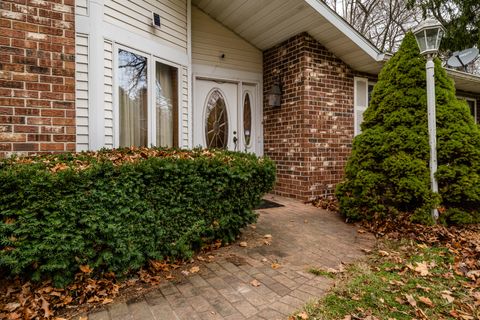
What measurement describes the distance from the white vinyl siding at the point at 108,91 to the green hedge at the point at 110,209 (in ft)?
2.44

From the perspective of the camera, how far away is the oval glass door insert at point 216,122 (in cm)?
603

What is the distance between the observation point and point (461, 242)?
331cm

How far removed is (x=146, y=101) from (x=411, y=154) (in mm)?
3896

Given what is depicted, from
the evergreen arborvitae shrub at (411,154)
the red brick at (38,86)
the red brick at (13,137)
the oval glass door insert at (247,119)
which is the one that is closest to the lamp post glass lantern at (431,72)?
the evergreen arborvitae shrub at (411,154)

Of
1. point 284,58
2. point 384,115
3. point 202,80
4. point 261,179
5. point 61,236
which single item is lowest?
point 61,236

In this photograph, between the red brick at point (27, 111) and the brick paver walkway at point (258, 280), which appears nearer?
the brick paver walkway at point (258, 280)

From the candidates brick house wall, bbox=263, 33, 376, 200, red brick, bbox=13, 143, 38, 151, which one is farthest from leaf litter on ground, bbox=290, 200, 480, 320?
red brick, bbox=13, 143, 38, 151

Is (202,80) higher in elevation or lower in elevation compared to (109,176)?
higher

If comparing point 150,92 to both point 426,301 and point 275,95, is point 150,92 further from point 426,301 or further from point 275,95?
point 426,301

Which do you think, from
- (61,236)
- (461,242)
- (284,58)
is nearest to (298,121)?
(284,58)

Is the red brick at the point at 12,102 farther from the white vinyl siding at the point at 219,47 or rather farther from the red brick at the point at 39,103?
the white vinyl siding at the point at 219,47

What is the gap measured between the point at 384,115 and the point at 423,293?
2.66 meters

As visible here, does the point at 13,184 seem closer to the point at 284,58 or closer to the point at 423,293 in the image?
the point at 423,293

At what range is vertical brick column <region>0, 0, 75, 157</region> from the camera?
2.74 m
